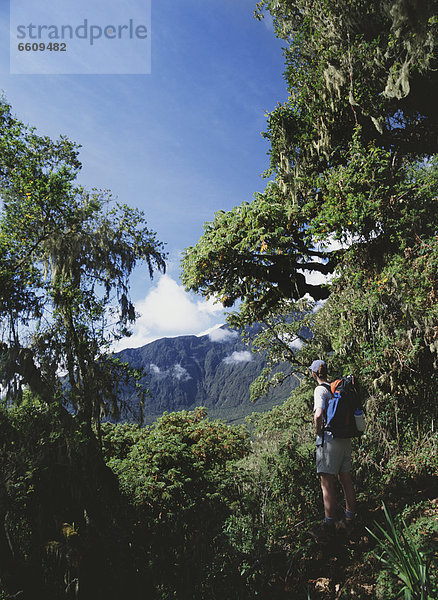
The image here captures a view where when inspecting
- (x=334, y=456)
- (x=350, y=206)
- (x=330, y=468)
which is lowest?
(x=330, y=468)

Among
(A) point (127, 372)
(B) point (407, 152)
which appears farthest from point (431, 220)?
(A) point (127, 372)

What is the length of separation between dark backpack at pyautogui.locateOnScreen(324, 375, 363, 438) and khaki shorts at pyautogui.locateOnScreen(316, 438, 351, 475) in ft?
0.41

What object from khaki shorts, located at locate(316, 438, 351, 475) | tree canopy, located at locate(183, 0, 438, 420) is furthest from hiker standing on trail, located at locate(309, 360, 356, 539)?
tree canopy, located at locate(183, 0, 438, 420)

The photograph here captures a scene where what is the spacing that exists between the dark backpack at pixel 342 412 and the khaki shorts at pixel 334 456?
0.13m

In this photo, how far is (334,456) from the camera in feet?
14.7

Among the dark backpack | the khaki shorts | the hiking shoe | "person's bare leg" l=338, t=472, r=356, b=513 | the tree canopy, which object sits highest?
the tree canopy

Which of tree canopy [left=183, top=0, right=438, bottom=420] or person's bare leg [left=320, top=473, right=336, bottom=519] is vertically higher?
tree canopy [left=183, top=0, right=438, bottom=420]

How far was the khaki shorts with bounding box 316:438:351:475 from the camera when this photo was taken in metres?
4.48

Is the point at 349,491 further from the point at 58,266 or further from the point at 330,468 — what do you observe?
the point at 58,266

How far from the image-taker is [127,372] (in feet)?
31.4

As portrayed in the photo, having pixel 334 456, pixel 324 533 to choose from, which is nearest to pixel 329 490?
pixel 334 456

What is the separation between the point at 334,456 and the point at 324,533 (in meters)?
1.10

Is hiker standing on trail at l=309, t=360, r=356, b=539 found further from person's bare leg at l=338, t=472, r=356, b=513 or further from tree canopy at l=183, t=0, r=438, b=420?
tree canopy at l=183, t=0, r=438, b=420

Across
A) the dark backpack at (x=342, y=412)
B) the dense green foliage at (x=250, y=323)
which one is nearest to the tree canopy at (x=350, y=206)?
the dense green foliage at (x=250, y=323)
